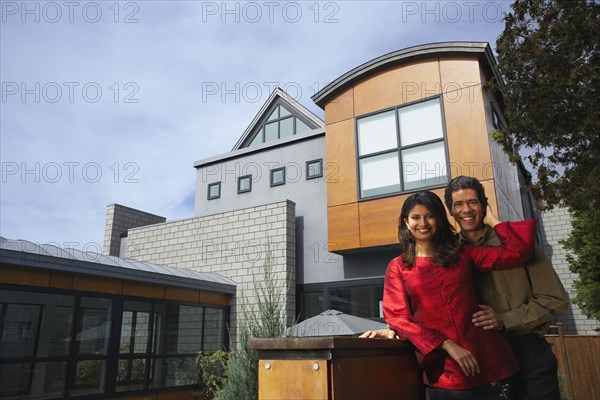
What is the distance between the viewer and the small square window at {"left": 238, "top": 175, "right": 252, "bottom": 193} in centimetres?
1197

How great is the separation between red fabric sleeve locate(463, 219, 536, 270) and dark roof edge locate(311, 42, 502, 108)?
6.75 metres

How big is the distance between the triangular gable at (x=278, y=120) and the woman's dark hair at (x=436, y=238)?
10.8 metres

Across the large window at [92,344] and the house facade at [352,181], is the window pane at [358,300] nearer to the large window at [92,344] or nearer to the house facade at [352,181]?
the house facade at [352,181]

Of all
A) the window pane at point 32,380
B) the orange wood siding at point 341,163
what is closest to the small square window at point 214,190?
the orange wood siding at point 341,163

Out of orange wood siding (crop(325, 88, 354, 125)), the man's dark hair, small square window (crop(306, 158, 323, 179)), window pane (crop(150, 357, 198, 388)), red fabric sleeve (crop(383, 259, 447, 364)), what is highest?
orange wood siding (crop(325, 88, 354, 125))

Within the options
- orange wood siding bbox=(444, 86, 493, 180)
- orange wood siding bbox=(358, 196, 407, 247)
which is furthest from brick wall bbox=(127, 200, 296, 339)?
orange wood siding bbox=(444, 86, 493, 180)

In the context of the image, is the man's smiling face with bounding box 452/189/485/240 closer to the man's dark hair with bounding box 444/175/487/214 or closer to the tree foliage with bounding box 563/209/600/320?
the man's dark hair with bounding box 444/175/487/214

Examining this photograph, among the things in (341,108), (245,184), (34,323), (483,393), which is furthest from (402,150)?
(483,393)

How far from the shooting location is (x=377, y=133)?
9242mm

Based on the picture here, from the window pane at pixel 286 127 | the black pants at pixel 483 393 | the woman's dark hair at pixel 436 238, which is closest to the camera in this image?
the black pants at pixel 483 393

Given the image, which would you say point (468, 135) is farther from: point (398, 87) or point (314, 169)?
point (314, 169)

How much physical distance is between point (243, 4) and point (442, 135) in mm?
4368

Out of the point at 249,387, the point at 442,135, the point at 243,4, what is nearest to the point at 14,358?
the point at 249,387

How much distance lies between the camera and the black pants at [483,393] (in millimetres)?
1585
